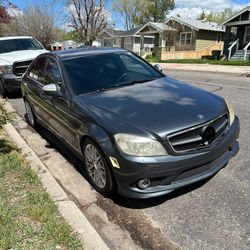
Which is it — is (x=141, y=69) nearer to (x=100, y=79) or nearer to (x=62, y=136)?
(x=100, y=79)

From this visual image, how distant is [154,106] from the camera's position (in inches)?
144

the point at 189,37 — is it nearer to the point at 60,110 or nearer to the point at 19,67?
the point at 19,67

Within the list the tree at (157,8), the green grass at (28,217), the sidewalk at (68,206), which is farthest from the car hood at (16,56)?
the tree at (157,8)

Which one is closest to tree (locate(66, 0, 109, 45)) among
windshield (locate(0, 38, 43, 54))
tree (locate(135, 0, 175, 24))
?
windshield (locate(0, 38, 43, 54))

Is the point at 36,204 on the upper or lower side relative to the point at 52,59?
lower

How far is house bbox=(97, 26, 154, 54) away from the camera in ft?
149

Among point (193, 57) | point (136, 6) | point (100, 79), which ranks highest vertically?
point (136, 6)

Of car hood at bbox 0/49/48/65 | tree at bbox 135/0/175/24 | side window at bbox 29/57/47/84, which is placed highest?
tree at bbox 135/0/175/24

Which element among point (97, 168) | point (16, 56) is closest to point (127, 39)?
point (16, 56)

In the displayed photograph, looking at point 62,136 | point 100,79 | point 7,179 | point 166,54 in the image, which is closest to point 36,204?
point 7,179

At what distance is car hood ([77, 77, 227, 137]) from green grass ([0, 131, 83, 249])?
42.6 inches

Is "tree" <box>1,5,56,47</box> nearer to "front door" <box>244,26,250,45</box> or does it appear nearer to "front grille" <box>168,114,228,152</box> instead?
"front door" <box>244,26,250,45</box>

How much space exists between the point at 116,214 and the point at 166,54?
2731 cm

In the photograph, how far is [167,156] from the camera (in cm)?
313
